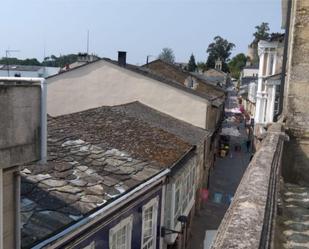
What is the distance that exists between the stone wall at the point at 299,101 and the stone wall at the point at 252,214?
10.5 ft

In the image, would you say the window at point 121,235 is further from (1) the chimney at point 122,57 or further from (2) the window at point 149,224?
(1) the chimney at point 122,57

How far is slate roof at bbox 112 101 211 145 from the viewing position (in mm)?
18922

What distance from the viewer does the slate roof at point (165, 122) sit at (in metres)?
18.9

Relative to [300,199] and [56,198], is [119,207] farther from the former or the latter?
[300,199]

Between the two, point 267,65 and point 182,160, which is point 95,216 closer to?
point 182,160

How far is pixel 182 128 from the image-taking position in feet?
70.3

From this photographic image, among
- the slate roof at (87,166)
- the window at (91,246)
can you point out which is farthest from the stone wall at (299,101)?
the window at (91,246)

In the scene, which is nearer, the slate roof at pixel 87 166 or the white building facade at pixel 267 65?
the slate roof at pixel 87 166

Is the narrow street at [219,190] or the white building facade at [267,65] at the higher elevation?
the white building facade at [267,65]

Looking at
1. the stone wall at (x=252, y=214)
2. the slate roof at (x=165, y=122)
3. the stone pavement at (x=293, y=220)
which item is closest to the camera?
the stone wall at (x=252, y=214)

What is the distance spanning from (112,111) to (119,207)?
9.63 m

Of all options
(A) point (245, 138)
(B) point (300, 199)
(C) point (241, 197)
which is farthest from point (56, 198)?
(A) point (245, 138)

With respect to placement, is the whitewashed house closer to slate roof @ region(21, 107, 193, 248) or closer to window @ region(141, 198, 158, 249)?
slate roof @ region(21, 107, 193, 248)

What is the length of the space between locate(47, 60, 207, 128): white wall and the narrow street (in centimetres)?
576
